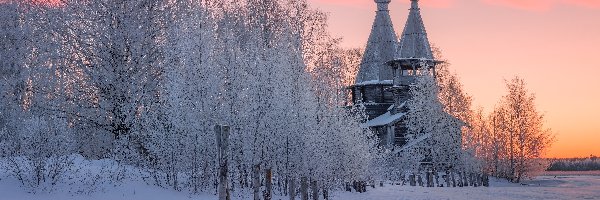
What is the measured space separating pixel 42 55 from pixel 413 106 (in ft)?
105

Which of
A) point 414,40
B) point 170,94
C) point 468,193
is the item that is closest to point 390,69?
point 414,40

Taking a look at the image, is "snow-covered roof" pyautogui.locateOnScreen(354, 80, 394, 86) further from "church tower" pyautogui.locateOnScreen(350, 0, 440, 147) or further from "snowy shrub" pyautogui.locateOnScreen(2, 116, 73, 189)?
"snowy shrub" pyautogui.locateOnScreen(2, 116, 73, 189)

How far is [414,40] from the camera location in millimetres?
53469

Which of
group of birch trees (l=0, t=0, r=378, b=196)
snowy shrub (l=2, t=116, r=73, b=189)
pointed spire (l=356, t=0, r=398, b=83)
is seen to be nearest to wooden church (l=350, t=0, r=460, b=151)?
pointed spire (l=356, t=0, r=398, b=83)

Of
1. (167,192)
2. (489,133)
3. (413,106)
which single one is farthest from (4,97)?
(489,133)

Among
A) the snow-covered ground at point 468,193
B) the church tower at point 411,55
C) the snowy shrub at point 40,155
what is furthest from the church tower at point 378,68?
the snowy shrub at point 40,155

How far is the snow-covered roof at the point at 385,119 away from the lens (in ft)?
174

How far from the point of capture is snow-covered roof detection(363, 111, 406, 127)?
52994 mm

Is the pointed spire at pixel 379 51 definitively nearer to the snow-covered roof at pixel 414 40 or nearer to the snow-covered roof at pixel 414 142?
the snow-covered roof at pixel 414 40

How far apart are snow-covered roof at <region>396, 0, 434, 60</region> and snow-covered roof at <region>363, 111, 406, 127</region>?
449 centimetres

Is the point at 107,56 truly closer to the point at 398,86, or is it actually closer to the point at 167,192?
the point at 167,192

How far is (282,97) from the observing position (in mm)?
24219

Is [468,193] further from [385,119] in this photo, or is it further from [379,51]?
[379,51]

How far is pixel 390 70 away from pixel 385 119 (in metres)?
4.30
